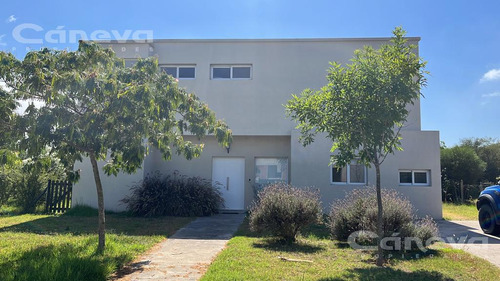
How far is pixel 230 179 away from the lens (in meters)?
14.7

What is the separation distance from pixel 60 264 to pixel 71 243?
7.69 ft

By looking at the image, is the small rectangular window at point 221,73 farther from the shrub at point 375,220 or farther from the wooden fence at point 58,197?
the shrub at point 375,220

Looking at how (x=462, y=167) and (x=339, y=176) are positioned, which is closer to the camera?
(x=339, y=176)

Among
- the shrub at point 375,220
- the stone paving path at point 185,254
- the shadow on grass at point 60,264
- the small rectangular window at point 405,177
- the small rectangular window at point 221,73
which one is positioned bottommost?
the stone paving path at point 185,254

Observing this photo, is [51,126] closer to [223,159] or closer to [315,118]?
[315,118]

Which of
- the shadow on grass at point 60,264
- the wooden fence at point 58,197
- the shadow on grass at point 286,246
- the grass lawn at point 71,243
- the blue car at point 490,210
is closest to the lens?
the shadow on grass at point 60,264

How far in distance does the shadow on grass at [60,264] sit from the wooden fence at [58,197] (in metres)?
7.40

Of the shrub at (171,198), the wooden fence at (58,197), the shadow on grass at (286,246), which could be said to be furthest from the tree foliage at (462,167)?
the wooden fence at (58,197)

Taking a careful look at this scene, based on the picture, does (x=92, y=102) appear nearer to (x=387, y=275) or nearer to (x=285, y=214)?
(x=285, y=214)

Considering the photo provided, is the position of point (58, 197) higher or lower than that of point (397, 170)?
lower

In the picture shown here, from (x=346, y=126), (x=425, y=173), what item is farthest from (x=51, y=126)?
(x=425, y=173)

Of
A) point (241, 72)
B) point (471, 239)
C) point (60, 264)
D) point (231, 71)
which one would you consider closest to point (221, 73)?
point (231, 71)

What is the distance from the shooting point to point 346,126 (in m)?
6.60

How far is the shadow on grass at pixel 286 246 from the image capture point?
778 cm
